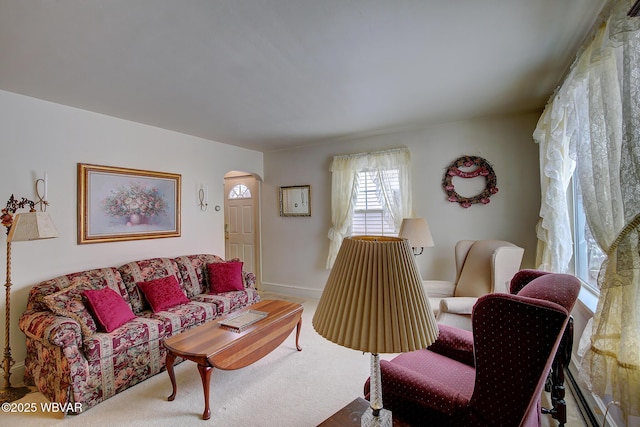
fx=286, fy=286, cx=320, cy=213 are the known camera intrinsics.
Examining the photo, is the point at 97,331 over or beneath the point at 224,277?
beneath

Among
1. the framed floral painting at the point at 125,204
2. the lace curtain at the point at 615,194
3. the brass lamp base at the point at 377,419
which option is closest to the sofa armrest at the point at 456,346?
the lace curtain at the point at 615,194

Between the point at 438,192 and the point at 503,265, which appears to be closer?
the point at 503,265

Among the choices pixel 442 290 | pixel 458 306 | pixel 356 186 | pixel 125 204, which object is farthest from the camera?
pixel 356 186

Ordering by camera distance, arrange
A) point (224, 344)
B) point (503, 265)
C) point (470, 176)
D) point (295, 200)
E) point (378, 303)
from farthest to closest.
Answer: point (295, 200) < point (470, 176) < point (503, 265) < point (224, 344) < point (378, 303)

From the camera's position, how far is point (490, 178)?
3512 mm

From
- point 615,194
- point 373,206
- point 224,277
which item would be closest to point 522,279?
point 615,194

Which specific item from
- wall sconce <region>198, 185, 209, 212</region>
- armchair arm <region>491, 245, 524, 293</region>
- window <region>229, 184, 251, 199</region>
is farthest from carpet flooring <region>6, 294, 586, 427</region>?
window <region>229, 184, 251, 199</region>

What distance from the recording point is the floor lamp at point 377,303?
79 cm

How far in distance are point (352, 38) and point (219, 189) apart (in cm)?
329

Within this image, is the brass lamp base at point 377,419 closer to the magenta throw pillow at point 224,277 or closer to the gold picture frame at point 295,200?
the magenta throw pillow at point 224,277

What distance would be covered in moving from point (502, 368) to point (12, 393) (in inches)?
139

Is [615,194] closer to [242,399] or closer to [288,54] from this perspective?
[288,54]

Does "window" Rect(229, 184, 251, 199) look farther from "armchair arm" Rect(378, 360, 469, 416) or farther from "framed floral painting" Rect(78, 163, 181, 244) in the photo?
"armchair arm" Rect(378, 360, 469, 416)

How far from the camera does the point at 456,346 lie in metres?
1.81
